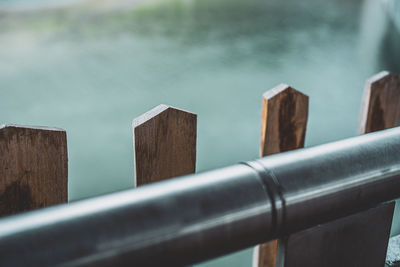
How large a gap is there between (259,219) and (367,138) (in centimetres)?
21

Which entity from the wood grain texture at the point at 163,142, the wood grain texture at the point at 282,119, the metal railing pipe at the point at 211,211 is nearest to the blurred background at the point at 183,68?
the wood grain texture at the point at 282,119

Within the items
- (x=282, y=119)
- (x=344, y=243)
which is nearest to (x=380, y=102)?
(x=282, y=119)

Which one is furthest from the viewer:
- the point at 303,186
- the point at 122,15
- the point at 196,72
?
the point at 122,15

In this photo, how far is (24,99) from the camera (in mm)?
3506

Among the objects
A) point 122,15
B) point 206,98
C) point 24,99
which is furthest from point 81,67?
point 122,15

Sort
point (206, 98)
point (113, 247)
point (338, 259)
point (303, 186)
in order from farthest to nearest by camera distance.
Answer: point (206, 98)
point (338, 259)
point (303, 186)
point (113, 247)

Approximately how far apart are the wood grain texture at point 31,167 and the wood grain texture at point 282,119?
1.67ft

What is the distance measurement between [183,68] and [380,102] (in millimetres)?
3036

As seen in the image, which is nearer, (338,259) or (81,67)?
(338,259)

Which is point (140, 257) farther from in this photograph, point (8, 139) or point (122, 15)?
point (122, 15)

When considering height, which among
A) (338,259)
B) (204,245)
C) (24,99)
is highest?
(204,245)

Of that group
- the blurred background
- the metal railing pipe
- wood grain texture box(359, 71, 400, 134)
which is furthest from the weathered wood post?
the blurred background

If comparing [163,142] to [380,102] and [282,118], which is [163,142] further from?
[380,102]

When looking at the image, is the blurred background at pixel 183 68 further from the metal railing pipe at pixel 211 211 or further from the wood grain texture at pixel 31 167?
the metal railing pipe at pixel 211 211
